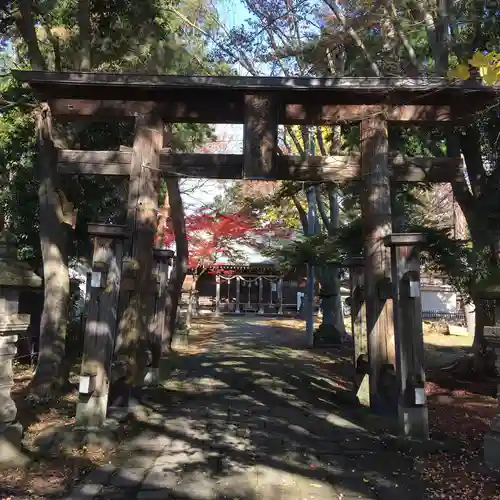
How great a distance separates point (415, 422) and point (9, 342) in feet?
16.1

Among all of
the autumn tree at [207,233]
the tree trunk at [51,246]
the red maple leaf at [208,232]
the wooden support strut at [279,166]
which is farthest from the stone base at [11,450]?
the red maple leaf at [208,232]

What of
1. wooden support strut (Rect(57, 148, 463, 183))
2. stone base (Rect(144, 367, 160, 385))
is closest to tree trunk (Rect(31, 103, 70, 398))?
wooden support strut (Rect(57, 148, 463, 183))

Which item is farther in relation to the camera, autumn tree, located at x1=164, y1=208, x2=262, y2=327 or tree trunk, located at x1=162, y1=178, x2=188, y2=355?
autumn tree, located at x1=164, y1=208, x2=262, y2=327

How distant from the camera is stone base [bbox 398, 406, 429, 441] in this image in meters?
5.67

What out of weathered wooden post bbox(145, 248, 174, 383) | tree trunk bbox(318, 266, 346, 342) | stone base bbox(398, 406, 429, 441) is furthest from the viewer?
tree trunk bbox(318, 266, 346, 342)

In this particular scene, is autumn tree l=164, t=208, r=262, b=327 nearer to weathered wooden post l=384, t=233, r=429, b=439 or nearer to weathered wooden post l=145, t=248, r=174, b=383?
weathered wooden post l=145, t=248, r=174, b=383

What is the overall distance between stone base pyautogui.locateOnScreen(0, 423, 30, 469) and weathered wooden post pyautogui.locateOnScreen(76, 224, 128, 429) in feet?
2.92

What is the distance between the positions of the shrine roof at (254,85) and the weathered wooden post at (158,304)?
3.24m

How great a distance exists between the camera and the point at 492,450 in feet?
16.1

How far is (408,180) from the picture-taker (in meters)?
7.19

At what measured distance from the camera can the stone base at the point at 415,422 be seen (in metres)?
5.67

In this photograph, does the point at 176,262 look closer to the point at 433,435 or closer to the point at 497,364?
the point at 433,435

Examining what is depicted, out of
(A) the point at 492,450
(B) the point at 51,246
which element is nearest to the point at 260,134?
(B) the point at 51,246

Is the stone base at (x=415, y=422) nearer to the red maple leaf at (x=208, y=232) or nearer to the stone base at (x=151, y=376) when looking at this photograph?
the stone base at (x=151, y=376)
